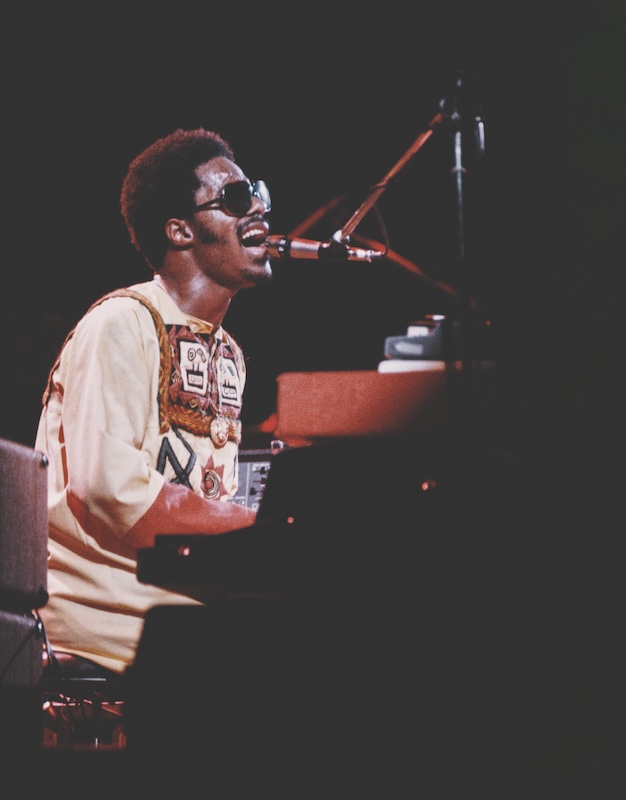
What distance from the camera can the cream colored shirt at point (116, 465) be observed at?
2.27 meters

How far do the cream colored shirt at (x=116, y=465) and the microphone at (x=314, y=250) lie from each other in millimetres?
434

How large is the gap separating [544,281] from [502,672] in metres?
0.91

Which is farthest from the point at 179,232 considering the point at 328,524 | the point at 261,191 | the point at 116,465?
the point at 328,524

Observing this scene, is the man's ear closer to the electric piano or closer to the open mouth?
the open mouth

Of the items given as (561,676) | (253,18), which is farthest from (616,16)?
(561,676)

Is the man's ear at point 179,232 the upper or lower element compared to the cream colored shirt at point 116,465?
upper

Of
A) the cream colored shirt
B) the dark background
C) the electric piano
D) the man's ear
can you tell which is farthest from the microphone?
the electric piano

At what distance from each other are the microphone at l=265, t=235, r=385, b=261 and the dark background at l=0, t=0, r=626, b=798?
0.09 meters

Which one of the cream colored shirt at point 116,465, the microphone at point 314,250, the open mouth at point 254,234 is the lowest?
the cream colored shirt at point 116,465

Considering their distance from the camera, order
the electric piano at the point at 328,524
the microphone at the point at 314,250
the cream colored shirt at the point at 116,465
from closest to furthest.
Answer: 1. the electric piano at the point at 328,524
2. the cream colored shirt at the point at 116,465
3. the microphone at the point at 314,250

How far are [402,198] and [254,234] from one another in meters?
1.14

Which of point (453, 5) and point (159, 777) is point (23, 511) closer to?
point (159, 777)

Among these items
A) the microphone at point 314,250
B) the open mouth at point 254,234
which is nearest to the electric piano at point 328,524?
the microphone at point 314,250

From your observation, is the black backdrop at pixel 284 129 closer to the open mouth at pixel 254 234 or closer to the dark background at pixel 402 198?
the dark background at pixel 402 198
